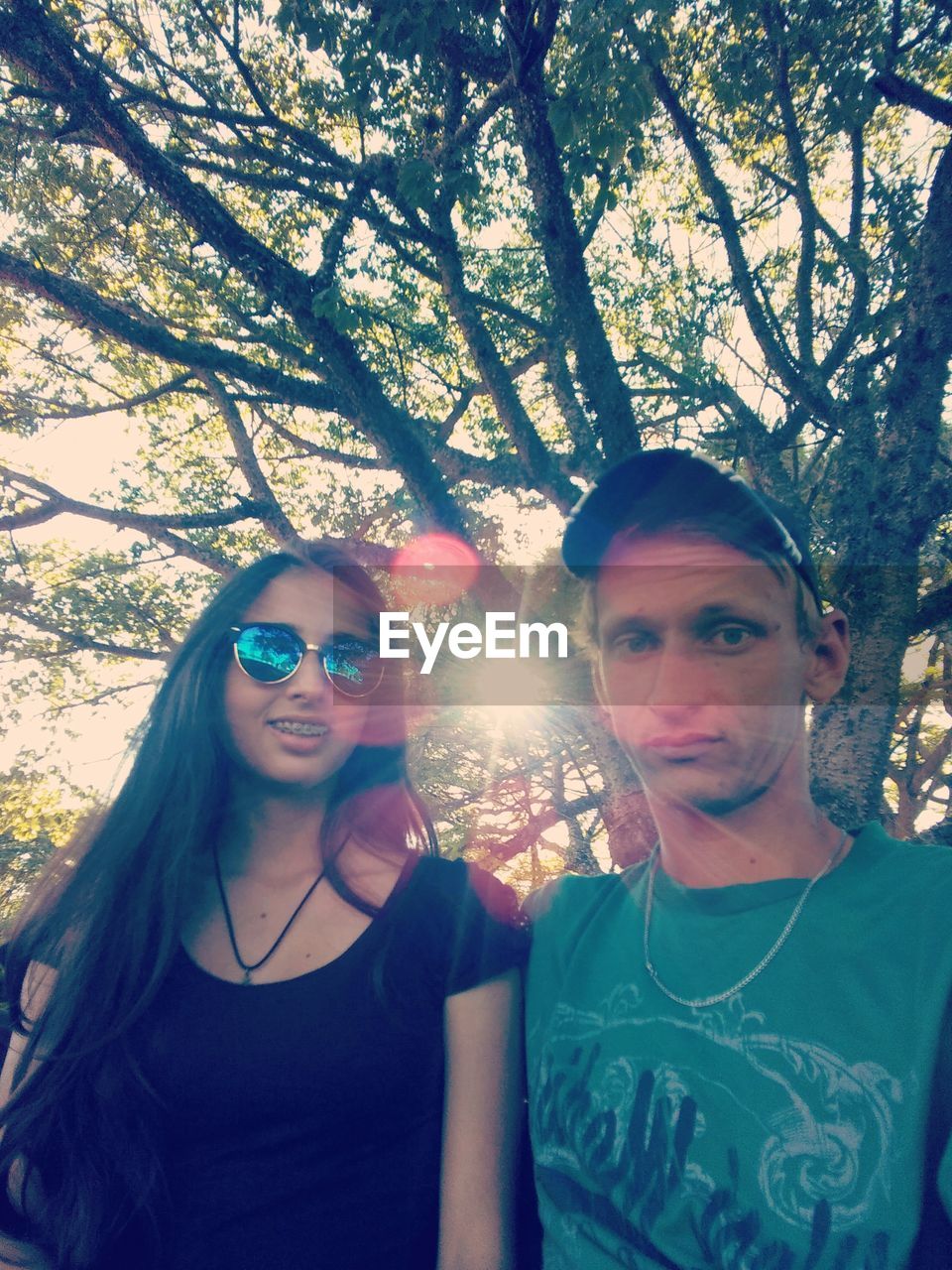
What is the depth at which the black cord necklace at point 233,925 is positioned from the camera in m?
1.92

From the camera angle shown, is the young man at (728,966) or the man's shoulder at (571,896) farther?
the man's shoulder at (571,896)

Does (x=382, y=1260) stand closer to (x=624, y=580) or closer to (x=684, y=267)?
(x=624, y=580)

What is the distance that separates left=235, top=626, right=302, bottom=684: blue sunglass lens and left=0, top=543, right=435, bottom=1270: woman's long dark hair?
100mm

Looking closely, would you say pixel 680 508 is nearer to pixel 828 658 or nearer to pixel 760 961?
pixel 828 658

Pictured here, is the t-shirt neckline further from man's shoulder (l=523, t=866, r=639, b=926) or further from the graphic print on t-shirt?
the graphic print on t-shirt

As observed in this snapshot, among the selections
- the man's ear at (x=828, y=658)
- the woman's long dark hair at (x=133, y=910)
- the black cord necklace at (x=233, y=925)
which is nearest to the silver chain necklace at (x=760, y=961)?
the man's ear at (x=828, y=658)

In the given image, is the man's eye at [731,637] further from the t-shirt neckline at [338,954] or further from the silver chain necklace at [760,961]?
the t-shirt neckline at [338,954]

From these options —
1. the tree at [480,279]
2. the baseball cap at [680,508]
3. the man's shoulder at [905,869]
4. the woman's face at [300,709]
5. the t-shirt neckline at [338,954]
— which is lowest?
the t-shirt neckline at [338,954]

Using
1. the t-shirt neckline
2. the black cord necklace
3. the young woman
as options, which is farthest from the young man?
the black cord necklace

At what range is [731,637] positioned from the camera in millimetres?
1701

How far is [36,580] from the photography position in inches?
321

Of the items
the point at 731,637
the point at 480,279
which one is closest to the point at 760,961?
the point at 731,637

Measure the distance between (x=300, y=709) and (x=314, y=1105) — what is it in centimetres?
103

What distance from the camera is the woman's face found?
6.69 feet
